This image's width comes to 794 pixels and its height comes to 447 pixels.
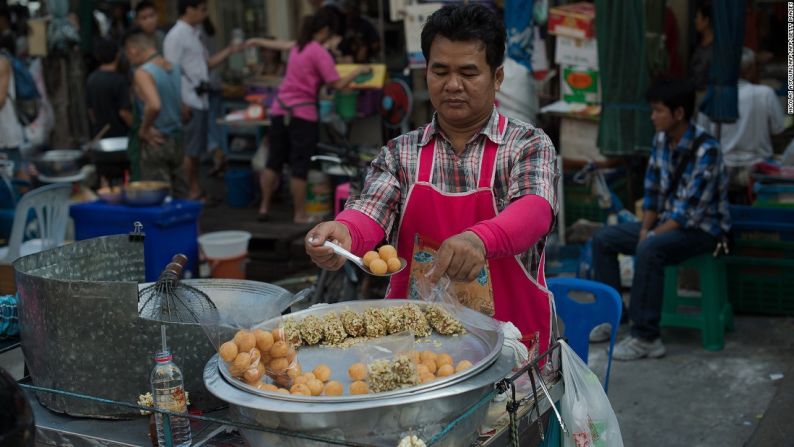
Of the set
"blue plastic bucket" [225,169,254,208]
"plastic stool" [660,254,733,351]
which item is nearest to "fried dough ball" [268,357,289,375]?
"plastic stool" [660,254,733,351]

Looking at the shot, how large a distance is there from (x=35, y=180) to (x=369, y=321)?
5.55m

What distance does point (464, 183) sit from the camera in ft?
8.84

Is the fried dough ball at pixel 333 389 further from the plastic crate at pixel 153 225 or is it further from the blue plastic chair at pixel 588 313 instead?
the plastic crate at pixel 153 225

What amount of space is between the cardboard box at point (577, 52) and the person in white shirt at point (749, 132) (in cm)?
97

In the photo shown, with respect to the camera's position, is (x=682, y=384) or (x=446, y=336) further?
(x=682, y=384)

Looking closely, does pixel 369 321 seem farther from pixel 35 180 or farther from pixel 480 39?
pixel 35 180

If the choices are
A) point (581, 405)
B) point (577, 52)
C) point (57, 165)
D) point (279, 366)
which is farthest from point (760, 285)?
point (57, 165)

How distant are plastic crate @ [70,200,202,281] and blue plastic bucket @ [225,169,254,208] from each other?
328 centimetres

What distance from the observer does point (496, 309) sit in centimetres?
273

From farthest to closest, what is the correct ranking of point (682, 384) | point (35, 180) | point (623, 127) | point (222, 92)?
point (222, 92)
point (35, 180)
point (623, 127)
point (682, 384)

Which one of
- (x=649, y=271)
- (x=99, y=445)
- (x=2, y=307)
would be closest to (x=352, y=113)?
(x=649, y=271)

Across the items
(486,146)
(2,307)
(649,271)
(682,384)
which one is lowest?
(682,384)

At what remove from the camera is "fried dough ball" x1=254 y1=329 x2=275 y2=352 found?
7.41 feet

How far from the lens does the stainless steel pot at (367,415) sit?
1983 mm
